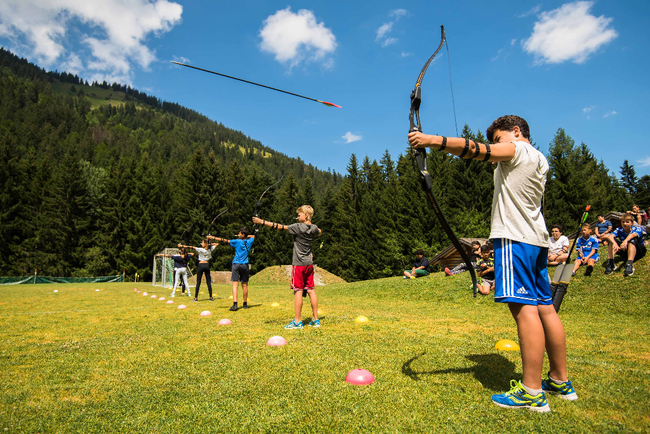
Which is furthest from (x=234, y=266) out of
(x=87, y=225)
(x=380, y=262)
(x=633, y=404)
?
(x=87, y=225)

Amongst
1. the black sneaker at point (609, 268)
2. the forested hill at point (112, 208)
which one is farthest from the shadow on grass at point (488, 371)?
the forested hill at point (112, 208)

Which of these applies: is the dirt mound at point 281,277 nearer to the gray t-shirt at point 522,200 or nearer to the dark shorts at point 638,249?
the dark shorts at point 638,249

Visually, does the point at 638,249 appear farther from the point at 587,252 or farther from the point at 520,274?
the point at 520,274

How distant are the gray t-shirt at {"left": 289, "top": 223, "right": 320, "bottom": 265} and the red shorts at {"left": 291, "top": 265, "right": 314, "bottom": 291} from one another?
85mm

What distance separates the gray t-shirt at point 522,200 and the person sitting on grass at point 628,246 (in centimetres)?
879

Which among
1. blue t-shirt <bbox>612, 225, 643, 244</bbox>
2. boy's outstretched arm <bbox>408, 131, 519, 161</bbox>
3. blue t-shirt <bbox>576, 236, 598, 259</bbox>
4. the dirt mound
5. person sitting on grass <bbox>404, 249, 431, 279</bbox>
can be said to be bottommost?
the dirt mound

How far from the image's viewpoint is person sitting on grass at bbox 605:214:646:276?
9117mm

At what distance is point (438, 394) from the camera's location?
8.93 ft

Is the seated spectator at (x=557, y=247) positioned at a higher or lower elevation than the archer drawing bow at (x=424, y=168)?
Answer: lower

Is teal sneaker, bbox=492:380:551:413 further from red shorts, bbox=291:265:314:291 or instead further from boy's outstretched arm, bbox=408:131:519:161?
red shorts, bbox=291:265:314:291

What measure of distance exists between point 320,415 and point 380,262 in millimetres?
40836

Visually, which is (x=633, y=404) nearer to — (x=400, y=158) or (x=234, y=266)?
(x=234, y=266)

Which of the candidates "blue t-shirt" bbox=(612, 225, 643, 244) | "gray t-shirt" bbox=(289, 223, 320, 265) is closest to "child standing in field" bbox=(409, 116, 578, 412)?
"gray t-shirt" bbox=(289, 223, 320, 265)

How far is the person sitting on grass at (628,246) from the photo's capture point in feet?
29.9
